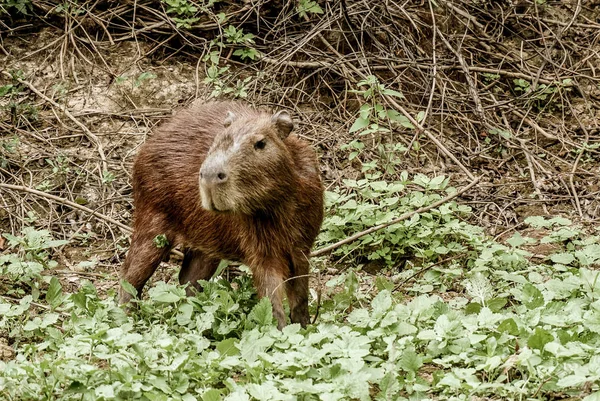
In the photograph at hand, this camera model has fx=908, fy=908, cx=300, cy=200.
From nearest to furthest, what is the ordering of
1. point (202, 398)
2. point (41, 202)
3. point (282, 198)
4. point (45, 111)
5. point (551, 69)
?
point (202, 398), point (282, 198), point (41, 202), point (45, 111), point (551, 69)

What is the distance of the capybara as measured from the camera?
4.66 metres

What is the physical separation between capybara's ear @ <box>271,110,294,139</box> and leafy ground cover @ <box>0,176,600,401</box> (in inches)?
36.9

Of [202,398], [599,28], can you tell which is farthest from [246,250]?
[599,28]

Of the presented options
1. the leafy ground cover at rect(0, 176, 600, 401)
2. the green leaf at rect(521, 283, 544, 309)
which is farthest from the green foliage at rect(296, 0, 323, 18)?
the green leaf at rect(521, 283, 544, 309)

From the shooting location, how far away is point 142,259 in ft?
18.5

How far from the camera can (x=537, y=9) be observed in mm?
9195

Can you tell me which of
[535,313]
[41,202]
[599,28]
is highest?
[535,313]

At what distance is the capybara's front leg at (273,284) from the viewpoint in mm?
4938

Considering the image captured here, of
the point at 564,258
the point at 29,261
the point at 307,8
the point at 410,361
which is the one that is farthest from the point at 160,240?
the point at 307,8

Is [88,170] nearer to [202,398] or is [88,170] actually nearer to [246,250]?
[246,250]

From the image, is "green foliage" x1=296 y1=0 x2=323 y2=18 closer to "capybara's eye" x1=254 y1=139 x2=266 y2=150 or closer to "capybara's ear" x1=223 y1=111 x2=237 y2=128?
"capybara's ear" x1=223 y1=111 x2=237 y2=128

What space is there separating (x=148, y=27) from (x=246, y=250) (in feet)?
13.6

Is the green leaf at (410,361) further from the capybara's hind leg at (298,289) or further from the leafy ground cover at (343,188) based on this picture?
the capybara's hind leg at (298,289)

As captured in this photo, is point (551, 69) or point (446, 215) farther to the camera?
Result: point (551, 69)
